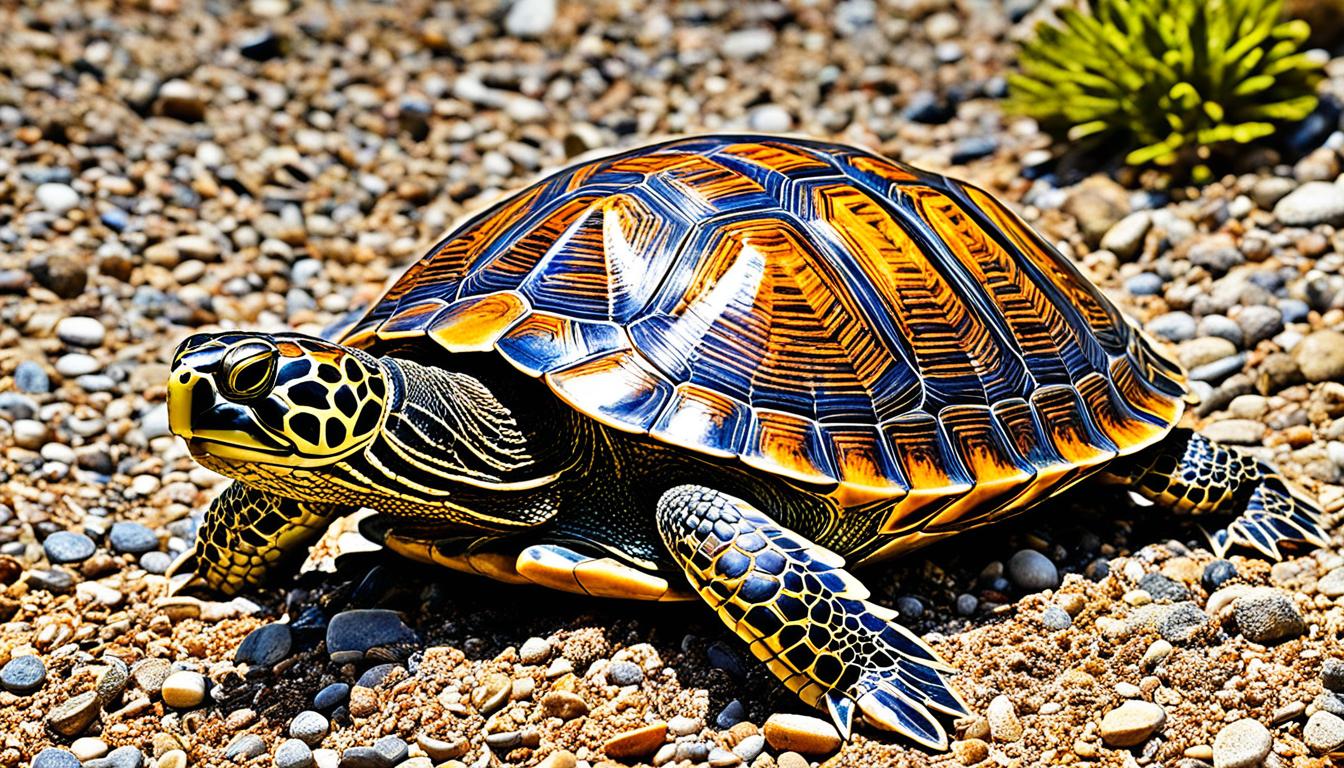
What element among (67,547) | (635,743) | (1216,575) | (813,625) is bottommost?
(67,547)

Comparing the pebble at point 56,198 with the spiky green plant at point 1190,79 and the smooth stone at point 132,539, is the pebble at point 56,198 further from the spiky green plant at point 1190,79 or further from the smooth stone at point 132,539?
the spiky green plant at point 1190,79

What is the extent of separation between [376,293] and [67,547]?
219 centimetres

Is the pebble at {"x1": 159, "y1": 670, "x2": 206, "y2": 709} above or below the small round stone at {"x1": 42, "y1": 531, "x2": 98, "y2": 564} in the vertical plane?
above

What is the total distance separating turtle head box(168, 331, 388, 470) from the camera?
3352 millimetres

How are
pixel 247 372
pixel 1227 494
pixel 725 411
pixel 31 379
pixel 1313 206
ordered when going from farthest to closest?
pixel 1313 206 < pixel 31 379 < pixel 1227 494 < pixel 725 411 < pixel 247 372

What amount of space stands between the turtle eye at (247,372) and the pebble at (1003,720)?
2238 mm

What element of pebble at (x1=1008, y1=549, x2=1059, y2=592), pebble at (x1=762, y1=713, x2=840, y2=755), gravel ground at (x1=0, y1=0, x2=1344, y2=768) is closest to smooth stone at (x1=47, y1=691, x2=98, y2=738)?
gravel ground at (x1=0, y1=0, x2=1344, y2=768)

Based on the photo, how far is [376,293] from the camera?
6.35 m

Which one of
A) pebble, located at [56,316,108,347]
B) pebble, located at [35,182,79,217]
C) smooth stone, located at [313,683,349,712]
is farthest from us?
pebble, located at [35,182,79,217]

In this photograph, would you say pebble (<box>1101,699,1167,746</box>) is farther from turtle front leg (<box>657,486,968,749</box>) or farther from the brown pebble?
the brown pebble

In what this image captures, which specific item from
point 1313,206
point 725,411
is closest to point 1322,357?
point 1313,206

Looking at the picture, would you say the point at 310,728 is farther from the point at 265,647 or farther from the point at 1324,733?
the point at 1324,733

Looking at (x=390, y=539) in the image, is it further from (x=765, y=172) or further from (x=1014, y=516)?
(x=1014, y=516)

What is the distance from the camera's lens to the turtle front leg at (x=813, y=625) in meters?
3.58
